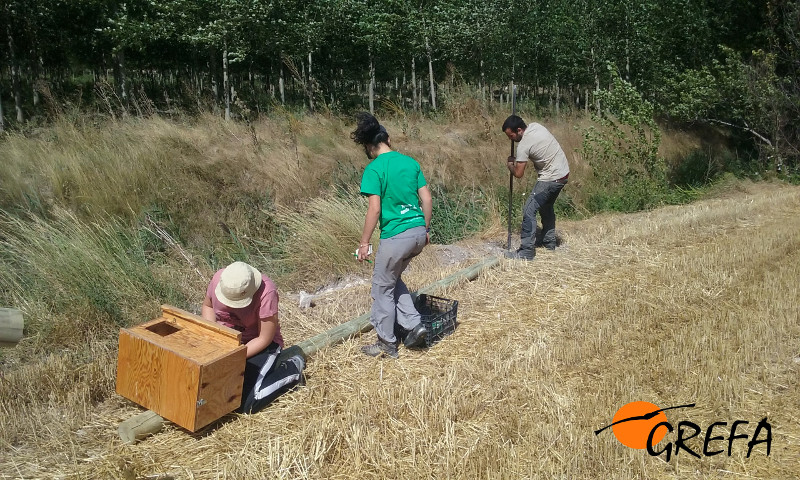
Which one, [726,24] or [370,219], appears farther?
[726,24]

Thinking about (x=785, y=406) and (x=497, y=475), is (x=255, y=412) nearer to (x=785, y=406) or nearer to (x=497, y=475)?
(x=497, y=475)

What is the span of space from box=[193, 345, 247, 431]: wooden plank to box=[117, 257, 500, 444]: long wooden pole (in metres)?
0.39

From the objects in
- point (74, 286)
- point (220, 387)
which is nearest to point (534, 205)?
point (220, 387)

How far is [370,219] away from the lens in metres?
4.93

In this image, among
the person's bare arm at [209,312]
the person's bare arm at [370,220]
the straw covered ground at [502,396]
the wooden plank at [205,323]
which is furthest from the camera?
the person's bare arm at [370,220]

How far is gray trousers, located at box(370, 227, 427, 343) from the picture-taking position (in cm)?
500

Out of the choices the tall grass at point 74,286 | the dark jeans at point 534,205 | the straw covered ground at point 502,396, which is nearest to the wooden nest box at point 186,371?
the straw covered ground at point 502,396

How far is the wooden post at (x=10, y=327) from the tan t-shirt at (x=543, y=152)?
6.14m

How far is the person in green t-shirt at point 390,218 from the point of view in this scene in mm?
4957

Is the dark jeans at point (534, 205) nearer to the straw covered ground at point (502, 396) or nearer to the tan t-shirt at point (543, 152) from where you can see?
the tan t-shirt at point (543, 152)

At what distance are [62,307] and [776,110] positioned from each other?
15.8 meters

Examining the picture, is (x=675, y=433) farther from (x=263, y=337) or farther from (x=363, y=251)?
(x=263, y=337)

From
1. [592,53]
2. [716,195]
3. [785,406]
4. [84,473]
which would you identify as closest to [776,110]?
[716,195]

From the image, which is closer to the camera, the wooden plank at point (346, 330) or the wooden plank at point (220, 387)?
the wooden plank at point (220, 387)
